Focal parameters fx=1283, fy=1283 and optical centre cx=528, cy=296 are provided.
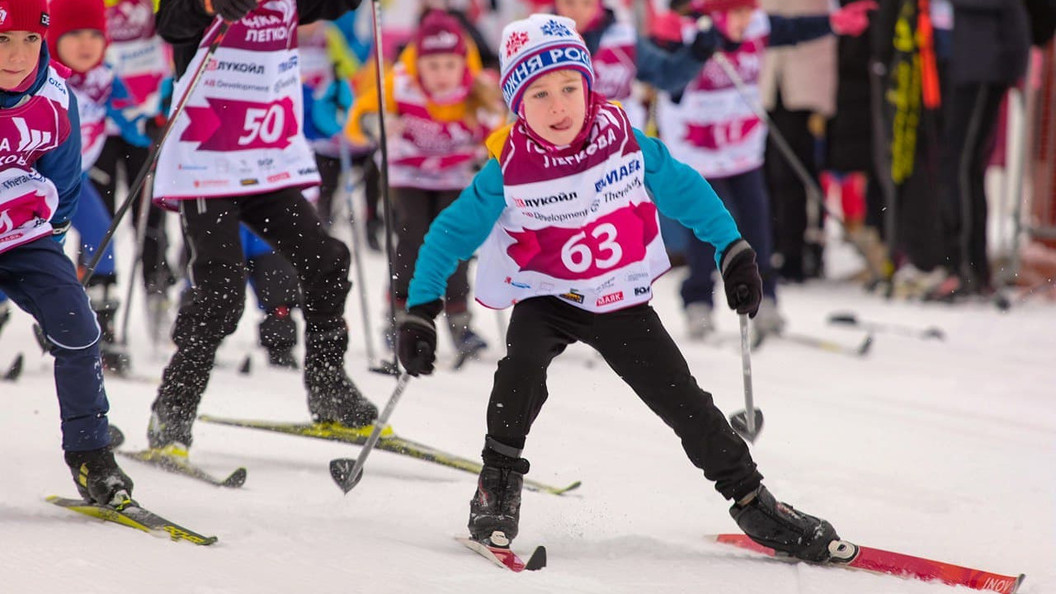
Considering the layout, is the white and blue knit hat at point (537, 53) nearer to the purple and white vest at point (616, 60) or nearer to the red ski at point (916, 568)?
the red ski at point (916, 568)

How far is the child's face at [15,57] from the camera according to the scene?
3.14 metres

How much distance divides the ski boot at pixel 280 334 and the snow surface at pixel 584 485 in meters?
0.10

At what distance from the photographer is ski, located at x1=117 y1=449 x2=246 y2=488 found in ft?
12.4

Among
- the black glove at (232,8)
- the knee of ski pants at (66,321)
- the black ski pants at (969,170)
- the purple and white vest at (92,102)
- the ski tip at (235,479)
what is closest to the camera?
the knee of ski pants at (66,321)

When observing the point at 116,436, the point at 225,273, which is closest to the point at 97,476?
the point at 116,436

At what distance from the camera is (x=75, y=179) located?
11.3 ft

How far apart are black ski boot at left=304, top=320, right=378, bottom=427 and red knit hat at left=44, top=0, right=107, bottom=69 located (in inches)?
76.8

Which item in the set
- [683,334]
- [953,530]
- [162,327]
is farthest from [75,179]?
[683,334]

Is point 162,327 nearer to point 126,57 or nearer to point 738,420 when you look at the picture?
point 126,57

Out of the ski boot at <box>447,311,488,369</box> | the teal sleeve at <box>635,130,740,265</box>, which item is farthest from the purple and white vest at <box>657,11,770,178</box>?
the teal sleeve at <box>635,130,740,265</box>

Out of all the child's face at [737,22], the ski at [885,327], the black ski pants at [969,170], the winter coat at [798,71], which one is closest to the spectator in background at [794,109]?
the winter coat at [798,71]

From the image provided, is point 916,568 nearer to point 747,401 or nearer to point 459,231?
point 747,401

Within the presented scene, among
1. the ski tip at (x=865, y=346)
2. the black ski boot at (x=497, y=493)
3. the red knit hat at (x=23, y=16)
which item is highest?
the red knit hat at (x=23, y=16)

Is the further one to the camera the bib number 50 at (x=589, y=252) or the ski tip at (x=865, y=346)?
the ski tip at (x=865, y=346)
